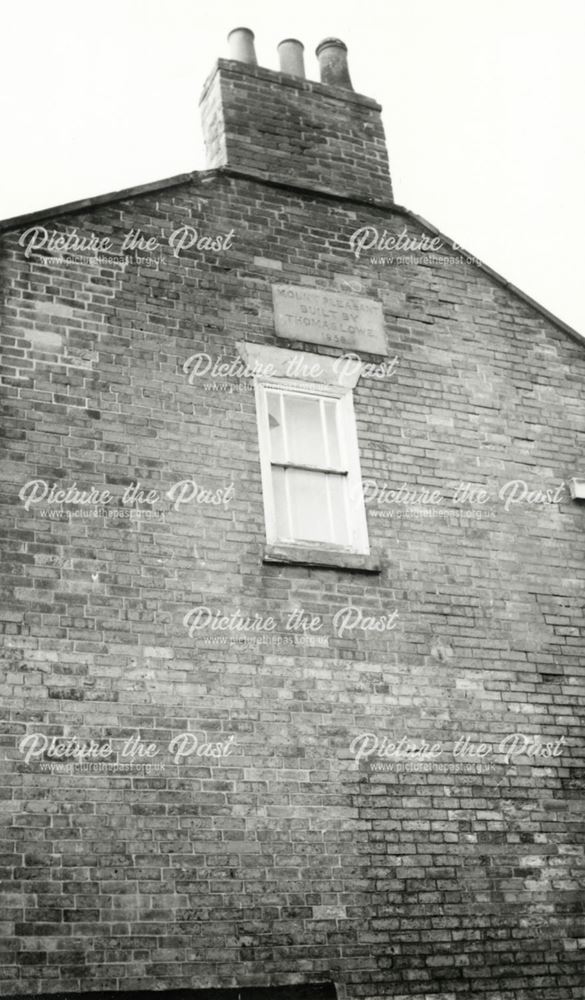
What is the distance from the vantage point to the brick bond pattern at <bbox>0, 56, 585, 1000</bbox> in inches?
305

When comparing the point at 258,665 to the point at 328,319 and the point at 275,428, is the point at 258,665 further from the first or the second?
the point at 328,319

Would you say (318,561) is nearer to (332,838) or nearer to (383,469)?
(383,469)

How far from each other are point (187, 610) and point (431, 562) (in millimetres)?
2154

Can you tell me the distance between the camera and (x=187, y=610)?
8656 millimetres

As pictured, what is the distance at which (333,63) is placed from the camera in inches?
478

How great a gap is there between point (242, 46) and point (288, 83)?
1.97ft

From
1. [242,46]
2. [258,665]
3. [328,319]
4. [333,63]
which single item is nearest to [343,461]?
[328,319]

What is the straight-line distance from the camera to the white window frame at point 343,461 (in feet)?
30.6

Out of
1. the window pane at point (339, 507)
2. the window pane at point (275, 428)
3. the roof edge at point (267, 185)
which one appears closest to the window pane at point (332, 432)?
the window pane at point (339, 507)

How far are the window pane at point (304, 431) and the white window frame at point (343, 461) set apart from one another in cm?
8

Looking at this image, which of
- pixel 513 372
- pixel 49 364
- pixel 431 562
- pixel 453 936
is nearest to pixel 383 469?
pixel 431 562

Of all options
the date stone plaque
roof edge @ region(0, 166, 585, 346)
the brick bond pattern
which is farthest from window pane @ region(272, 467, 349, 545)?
roof edge @ region(0, 166, 585, 346)

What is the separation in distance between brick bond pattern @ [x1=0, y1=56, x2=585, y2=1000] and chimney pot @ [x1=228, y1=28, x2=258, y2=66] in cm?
164

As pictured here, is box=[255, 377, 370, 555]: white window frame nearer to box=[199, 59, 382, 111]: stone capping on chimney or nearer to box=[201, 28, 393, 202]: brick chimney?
box=[201, 28, 393, 202]: brick chimney
